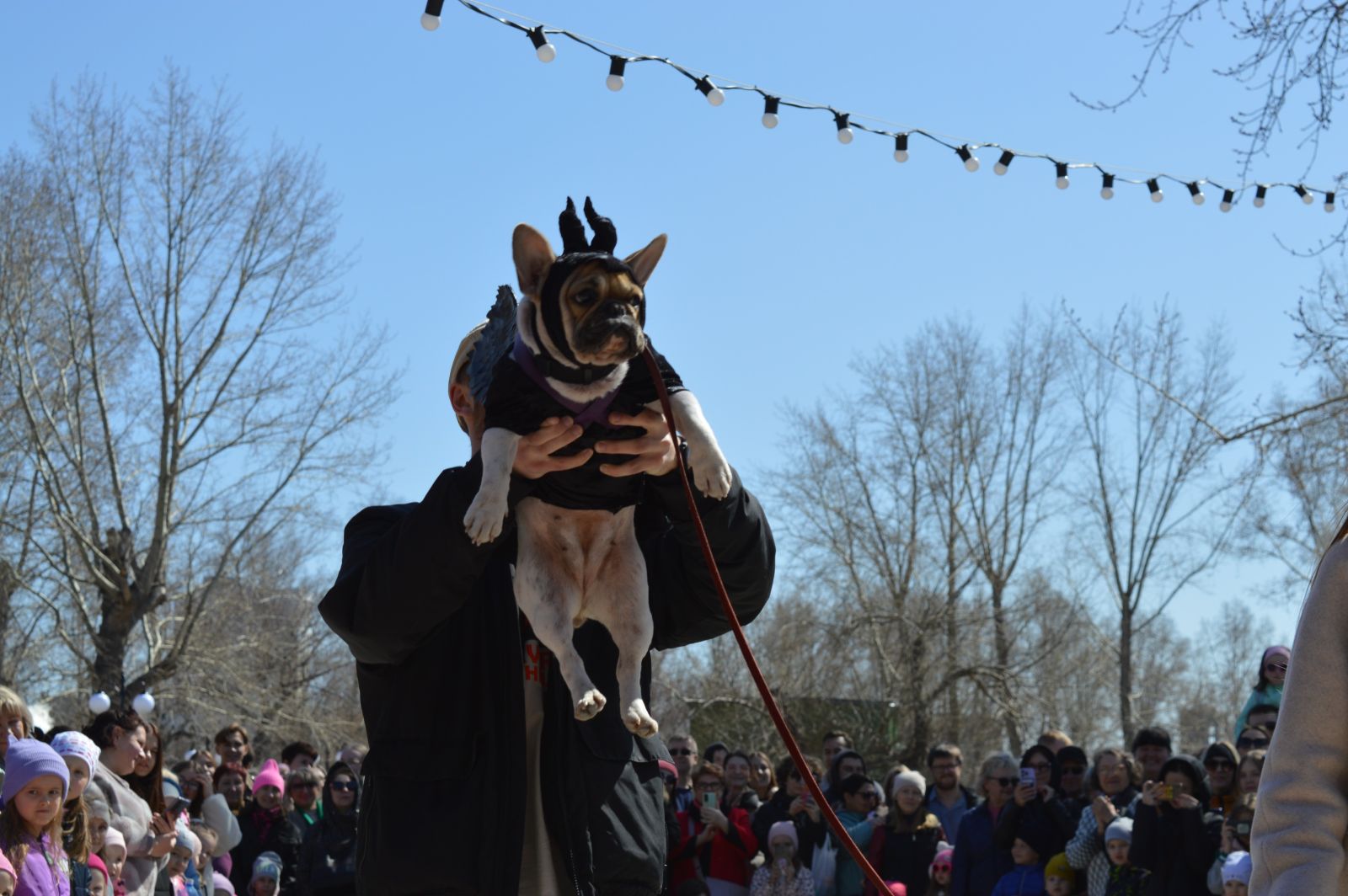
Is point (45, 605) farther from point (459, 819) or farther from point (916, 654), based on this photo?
point (459, 819)

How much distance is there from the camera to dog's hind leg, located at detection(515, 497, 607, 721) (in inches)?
131

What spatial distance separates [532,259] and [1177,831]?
5.53 metres

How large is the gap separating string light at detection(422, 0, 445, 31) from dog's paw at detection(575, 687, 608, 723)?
3.16 m

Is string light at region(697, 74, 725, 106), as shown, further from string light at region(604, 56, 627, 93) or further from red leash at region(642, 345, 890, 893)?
red leash at region(642, 345, 890, 893)

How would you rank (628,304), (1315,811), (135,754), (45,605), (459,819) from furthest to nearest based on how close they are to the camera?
(45,605) → (135,754) → (628,304) → (459,819) → (1315,811)

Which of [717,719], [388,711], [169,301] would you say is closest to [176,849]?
[388,711]

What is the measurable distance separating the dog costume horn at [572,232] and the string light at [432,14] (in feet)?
7.61

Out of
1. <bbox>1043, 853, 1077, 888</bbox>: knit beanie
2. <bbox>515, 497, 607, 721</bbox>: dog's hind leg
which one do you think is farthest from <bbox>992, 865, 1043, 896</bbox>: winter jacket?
<bbox>515, 497, 607, 721</bbox>: dog's hind leg

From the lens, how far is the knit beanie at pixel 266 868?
→ 9789 millimetres

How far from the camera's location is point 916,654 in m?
24.9

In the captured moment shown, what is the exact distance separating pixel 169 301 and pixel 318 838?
1640 cm

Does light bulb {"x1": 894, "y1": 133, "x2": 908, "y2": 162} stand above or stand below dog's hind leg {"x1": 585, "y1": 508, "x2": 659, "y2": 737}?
above

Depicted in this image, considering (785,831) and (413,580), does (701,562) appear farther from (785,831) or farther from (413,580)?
(785,831)

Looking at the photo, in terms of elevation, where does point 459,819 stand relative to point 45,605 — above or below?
below
